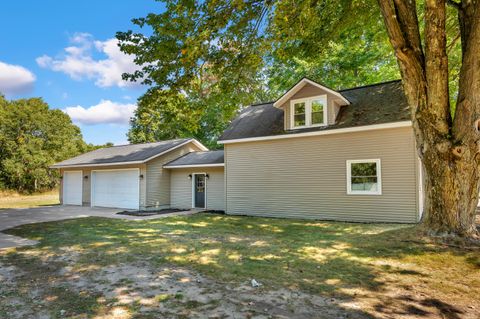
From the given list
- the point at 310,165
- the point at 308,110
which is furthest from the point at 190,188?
the point at 308,110

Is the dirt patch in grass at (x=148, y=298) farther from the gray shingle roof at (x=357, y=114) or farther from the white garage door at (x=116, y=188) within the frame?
the white garage door at (x=116, y=188)

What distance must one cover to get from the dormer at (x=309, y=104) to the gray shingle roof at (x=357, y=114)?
31cm

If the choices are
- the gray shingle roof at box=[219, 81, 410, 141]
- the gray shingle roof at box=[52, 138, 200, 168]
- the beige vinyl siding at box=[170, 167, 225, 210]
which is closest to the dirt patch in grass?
the gray shingle roof at box=[219, 81, 410, 141]

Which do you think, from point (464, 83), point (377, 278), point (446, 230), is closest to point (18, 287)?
point (377, 278)

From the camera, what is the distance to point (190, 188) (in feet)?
51.6

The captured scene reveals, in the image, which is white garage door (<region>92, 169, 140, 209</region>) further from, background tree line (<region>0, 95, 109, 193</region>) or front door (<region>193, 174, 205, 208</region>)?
background tree line (<region>0, 95, 109, 193</region>)

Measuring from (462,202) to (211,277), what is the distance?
17.9 feet

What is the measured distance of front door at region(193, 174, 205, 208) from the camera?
15.4 meters

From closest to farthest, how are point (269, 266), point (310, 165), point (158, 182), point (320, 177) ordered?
1. point (269, 266)
2. point (320, 177)
3. point (310, 165)
4. point (158, 182)

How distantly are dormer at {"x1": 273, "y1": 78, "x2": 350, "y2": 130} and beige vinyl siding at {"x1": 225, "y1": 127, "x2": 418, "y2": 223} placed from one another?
739mm

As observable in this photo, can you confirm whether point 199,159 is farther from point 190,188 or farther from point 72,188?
point 72,188

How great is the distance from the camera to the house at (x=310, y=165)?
376 inches

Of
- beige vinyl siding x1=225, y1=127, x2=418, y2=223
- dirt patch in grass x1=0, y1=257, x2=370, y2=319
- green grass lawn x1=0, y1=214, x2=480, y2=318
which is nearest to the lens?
dirt patch in grass x1=0, y1=257, x2=370, y2=319

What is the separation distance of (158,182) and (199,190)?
7.98ft
